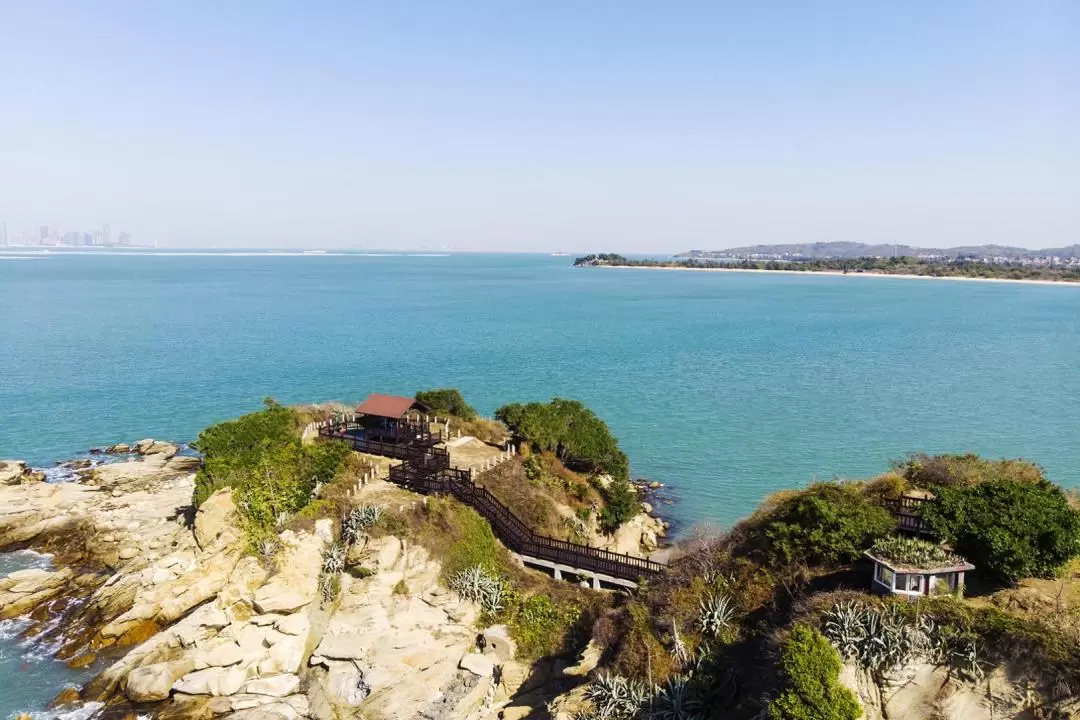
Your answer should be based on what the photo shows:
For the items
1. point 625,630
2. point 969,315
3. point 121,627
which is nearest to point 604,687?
point 625,630

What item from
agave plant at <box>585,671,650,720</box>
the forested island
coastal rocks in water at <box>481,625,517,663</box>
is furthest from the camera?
coastal rocks in water at <box>481,625,517,663</box>

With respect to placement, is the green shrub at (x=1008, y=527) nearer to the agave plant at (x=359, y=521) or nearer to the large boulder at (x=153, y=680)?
the agave plant at (x=359, y=521)

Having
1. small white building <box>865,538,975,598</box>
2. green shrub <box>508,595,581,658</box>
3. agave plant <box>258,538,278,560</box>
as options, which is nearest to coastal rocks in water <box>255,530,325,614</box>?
agave plant <box>258,538,278,560</box>

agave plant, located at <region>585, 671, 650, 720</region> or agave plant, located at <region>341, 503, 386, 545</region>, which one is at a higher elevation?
agave plant, located at <region>341, 503, 386, 545</region>

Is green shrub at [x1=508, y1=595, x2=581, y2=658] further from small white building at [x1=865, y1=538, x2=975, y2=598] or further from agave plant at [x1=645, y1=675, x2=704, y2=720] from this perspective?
small white building at [x1=865, y1=538, x2=975, y2=598]

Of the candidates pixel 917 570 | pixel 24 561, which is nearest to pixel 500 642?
pixel 917 570

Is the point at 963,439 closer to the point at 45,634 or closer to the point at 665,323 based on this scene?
the point at 45,634
